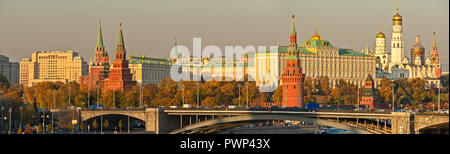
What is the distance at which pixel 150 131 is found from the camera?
152625mm

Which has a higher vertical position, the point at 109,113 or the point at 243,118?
the point at 243,118

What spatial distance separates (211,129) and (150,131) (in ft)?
28.4

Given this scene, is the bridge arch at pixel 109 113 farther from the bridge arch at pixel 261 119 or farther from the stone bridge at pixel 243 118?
the bridge arch at pixel 261 119

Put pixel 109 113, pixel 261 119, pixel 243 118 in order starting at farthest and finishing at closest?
pixel 109 113 → pixel 243 118 → pixel 261 119

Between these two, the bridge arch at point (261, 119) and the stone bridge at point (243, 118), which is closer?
the stone bridge at point (243, 118)

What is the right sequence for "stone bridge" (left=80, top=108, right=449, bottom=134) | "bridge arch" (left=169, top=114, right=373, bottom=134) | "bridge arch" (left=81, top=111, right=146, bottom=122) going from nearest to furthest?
"stone bridge" (left=80, top=108, right=449, bottom=134) < "bridge arch" (left=169, top=114, right=373, bottom=134) < "bridge arch" (left=81, top=111, right=146, bottom=122)

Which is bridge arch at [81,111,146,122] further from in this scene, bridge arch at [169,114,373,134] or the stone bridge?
bridge arch at [169,114,373,134]

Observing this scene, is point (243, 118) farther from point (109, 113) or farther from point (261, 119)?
point (109, 113)

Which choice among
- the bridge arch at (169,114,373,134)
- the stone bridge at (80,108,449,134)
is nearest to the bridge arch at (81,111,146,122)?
the stone bridge at (80,108,449,134)

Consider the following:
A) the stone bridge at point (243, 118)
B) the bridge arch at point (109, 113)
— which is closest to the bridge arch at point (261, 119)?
the stone bridge at point (243, 118)

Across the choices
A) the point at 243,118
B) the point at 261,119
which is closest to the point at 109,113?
the point at 243,118

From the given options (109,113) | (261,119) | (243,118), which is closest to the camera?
(261,119)

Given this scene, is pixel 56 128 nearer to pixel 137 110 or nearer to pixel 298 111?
pixel 137 110
